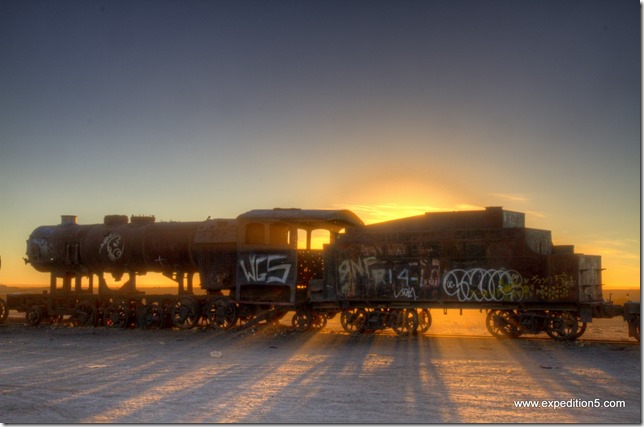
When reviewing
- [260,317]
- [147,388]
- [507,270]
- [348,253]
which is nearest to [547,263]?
[507,270]

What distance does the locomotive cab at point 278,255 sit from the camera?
1988 cm

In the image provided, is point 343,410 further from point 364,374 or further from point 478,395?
point 364,374

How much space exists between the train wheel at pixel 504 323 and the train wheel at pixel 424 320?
5.68ft

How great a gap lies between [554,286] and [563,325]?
47.0 inches

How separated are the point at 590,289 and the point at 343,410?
10189 mm

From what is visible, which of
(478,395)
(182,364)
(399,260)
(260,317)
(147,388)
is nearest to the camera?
(478,395)

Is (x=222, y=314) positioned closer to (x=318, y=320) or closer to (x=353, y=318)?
(x=318, y=320)

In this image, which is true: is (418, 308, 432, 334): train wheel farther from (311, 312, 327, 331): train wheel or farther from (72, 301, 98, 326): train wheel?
(72, 301, 98, 326): train wheel

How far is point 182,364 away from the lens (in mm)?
14422

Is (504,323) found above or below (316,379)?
above

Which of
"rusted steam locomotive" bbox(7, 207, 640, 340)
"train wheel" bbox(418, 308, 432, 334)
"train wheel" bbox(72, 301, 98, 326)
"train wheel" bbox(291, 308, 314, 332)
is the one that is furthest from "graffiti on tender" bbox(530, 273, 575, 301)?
"train wheel" bbox(72, 301, 98, 326)

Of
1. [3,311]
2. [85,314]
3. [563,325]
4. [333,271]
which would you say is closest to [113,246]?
[85,314]

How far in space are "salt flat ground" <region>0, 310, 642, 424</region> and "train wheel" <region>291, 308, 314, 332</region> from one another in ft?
3.06

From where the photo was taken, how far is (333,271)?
1930 centimetres
